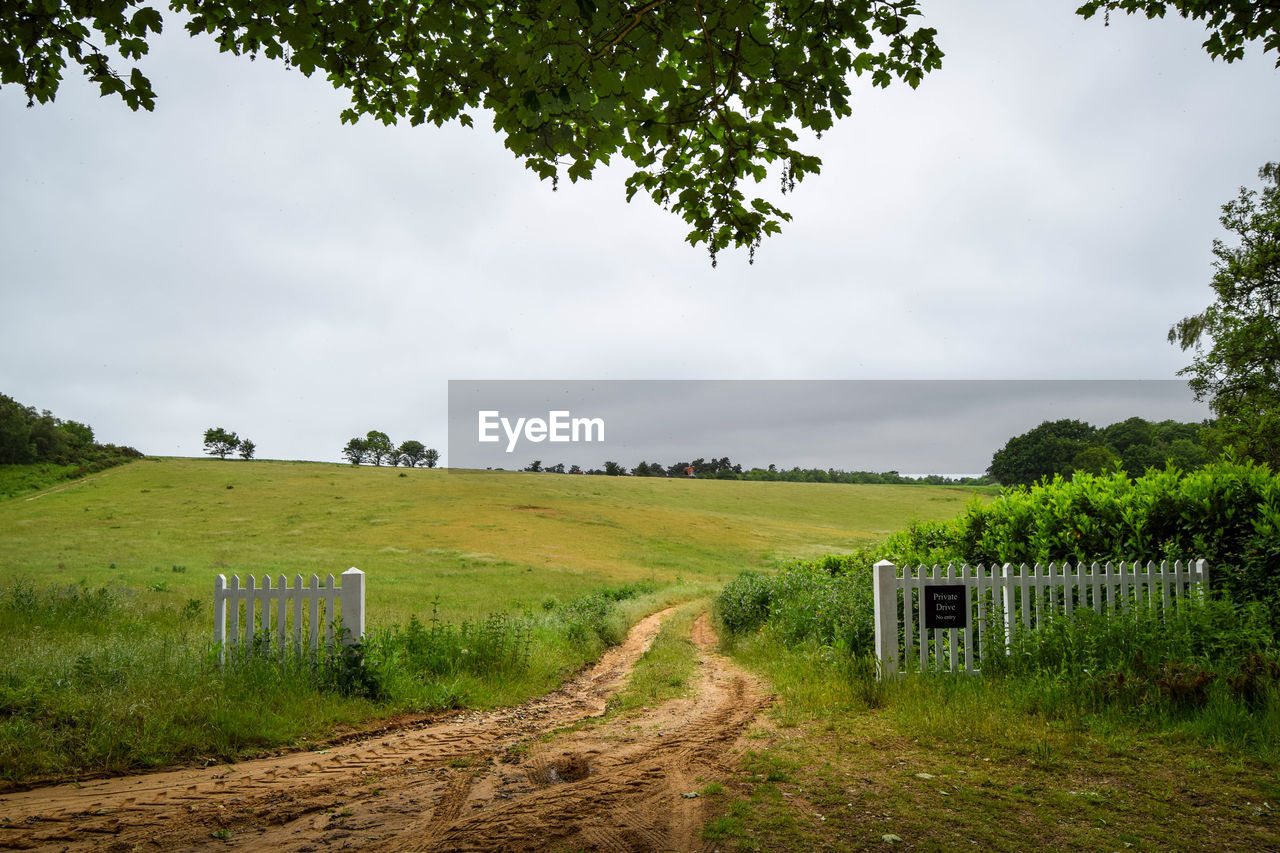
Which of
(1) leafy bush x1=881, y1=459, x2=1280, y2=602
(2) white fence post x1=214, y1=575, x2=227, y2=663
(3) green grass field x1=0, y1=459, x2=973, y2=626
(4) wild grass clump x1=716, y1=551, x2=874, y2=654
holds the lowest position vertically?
(3) green grass field x1=0, y1=459, x2=973, y2=626

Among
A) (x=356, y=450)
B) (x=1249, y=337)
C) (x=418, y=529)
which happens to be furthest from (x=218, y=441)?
(x=1249, y=337)

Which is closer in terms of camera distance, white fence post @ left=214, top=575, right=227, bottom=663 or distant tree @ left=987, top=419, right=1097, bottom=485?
white fence post @ left=214, top=575, right=227, bottom=663

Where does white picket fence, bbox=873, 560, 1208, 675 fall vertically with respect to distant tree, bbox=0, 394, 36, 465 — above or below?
below

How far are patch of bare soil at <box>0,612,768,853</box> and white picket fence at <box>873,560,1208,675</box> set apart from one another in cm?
223

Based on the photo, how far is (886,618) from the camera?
25.7 feet

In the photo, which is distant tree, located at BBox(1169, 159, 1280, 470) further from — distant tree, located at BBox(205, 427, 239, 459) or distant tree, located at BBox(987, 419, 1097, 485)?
distant tree, located at BBox(205, 427, 239, 459)

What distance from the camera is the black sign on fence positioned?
309 inches

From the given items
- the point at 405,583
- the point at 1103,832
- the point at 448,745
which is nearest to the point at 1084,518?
the point at 1103,832

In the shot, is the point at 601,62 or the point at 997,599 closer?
the point at 601,62

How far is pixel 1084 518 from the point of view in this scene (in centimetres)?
881

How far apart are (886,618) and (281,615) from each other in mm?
6745

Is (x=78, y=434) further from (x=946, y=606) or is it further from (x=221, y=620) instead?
(x=946, y=606)

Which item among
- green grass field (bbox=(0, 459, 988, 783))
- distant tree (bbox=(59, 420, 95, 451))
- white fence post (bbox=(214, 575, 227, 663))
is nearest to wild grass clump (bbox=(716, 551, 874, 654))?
green grass field (bbox=(0, 459, 988, 783))

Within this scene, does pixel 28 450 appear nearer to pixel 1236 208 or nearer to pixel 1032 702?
pixel 1032 702
